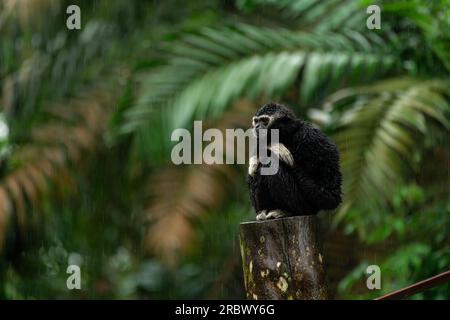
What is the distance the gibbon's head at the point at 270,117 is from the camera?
3.12 m

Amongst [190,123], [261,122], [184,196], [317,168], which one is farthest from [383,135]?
[261,122]

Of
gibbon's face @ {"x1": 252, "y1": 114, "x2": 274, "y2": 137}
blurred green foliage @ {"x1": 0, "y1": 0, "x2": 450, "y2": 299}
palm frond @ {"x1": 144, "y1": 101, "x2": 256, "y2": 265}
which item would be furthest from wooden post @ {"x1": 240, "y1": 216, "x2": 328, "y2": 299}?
palm frond @ {"x1": 144, "y1": 101, "x2": 256, "y2": 265}

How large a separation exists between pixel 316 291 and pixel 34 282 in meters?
5.52

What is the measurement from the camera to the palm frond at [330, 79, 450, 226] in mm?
5492

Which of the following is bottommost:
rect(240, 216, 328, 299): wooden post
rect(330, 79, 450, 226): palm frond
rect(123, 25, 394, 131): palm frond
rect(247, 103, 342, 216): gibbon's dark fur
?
rect(240, 216, 328, 299): wooden post

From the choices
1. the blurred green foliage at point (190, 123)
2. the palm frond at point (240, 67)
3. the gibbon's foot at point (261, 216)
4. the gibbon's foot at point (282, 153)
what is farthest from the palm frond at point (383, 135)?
the gibbon's foot at point (282, 153)

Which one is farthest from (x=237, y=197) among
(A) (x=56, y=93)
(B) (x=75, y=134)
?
(A) (x=56, y=93)

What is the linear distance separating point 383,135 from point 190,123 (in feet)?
5.06

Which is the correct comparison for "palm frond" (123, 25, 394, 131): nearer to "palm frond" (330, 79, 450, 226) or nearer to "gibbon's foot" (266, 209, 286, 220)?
"palm frond" (330, 79, 450, 226)

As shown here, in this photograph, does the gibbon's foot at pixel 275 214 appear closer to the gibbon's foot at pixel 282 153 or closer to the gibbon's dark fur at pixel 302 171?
the gibbon's dark fur at pixel 302 171

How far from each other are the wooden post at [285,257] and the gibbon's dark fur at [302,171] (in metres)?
0.08

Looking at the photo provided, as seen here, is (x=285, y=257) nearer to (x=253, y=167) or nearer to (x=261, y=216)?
(x=261, y=216)

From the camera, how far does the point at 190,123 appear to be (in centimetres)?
631

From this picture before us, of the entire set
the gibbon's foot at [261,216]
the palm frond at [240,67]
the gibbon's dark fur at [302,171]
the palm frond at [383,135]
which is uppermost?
the palm frond at [240,67]
